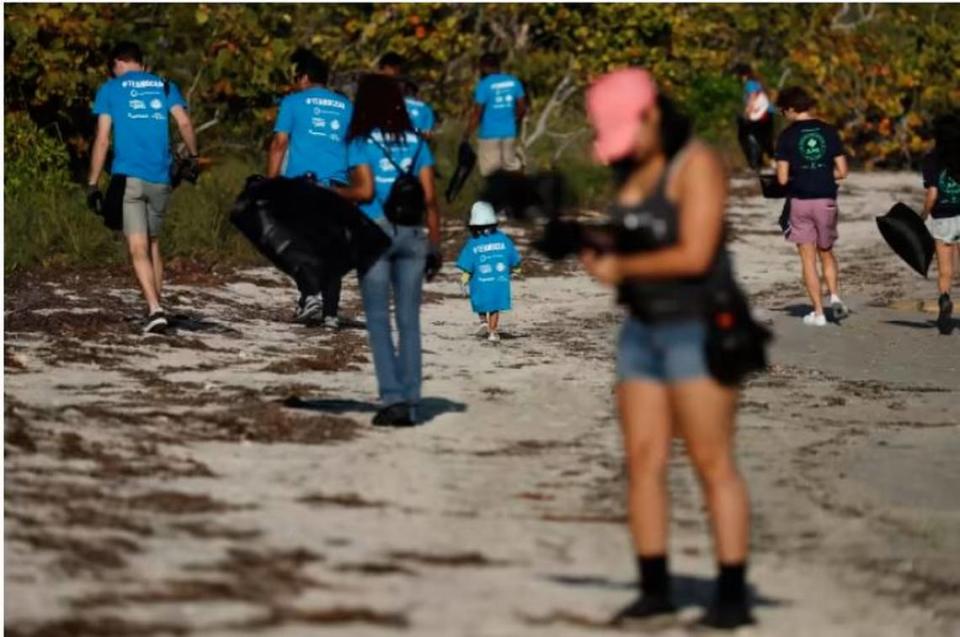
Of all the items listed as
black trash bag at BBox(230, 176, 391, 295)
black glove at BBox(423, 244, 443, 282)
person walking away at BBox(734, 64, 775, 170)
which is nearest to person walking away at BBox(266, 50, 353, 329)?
black trash bag at BBox(230, 176, 391, 295)

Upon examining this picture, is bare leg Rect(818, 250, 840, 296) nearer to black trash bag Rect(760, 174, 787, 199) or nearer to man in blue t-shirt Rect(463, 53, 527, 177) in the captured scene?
black trash bag Rect(760, 174, 787, 199)

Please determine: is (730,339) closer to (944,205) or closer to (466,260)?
(466,260)

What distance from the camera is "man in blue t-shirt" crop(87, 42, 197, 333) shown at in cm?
1541

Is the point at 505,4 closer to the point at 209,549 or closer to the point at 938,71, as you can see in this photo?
the point at 938,71

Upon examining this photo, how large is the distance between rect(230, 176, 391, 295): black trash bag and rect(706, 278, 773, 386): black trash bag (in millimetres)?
4239

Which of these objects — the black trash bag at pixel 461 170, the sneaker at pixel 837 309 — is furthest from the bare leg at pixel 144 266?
the black trash bag at pixel 461 170

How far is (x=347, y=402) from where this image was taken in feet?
42.4

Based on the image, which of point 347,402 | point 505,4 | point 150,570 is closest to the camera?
point 150,570

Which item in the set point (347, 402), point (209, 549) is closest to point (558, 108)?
point (347, 402)

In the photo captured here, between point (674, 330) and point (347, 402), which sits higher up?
point (674, 330)

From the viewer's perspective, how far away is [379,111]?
38.8ft

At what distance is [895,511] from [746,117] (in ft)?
64.4

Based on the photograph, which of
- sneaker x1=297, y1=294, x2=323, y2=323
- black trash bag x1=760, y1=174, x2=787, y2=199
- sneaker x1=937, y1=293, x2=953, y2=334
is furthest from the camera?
A: black trash bag x1=760, y1=174, x2=787, y2=199

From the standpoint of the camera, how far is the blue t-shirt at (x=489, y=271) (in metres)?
16.2
